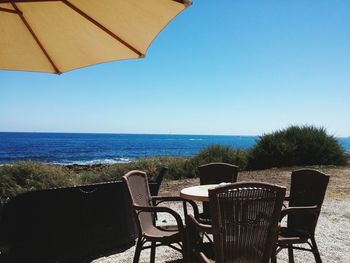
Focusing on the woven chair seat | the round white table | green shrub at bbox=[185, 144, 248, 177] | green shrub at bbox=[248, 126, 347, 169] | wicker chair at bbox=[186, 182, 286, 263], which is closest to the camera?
wicker chair at bbox=[186, 182, 286, 263]

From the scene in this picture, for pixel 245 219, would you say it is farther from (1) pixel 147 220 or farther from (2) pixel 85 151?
(2) pixel 85 151

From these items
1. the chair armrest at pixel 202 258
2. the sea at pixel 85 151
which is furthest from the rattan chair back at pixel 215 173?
the sea at pixel 85 151

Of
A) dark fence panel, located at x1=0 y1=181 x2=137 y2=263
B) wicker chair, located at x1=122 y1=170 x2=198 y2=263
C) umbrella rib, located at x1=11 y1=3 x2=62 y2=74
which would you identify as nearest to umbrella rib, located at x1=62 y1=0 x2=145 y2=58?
umbrella rib, located at x1=11 y1=3 x2=62 y2=74

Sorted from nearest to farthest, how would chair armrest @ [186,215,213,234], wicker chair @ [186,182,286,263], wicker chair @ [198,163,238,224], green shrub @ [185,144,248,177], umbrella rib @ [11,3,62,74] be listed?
wicker chair @ [186,182,286,263], chair armrest @ [186,215,213,234], umbrella rib @ [11,3,62,74], wicker chair @ [198,163,238,224], green shrub @ [185,144,248,177]

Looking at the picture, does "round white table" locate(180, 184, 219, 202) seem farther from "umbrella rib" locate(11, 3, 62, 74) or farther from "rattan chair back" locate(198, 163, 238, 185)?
"umbrella rib" locate(11, 3, 62, 74)

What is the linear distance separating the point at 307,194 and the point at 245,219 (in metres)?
1.42

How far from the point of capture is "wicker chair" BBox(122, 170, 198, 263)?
10.3 ft

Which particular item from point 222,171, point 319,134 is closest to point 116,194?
point 222,171

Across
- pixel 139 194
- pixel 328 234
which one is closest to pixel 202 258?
pixel 139 194

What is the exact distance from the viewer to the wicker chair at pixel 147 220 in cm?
315

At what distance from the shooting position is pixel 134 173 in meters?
3.67

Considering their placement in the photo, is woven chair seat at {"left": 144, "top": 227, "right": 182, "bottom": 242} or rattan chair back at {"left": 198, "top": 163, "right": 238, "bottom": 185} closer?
woven chair seat at {"left": 144, "top": 227, "right": 182, "bottom": 242}

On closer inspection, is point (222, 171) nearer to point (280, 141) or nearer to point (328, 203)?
point (328, 203)

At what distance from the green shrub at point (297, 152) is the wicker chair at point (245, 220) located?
44.2 ft
